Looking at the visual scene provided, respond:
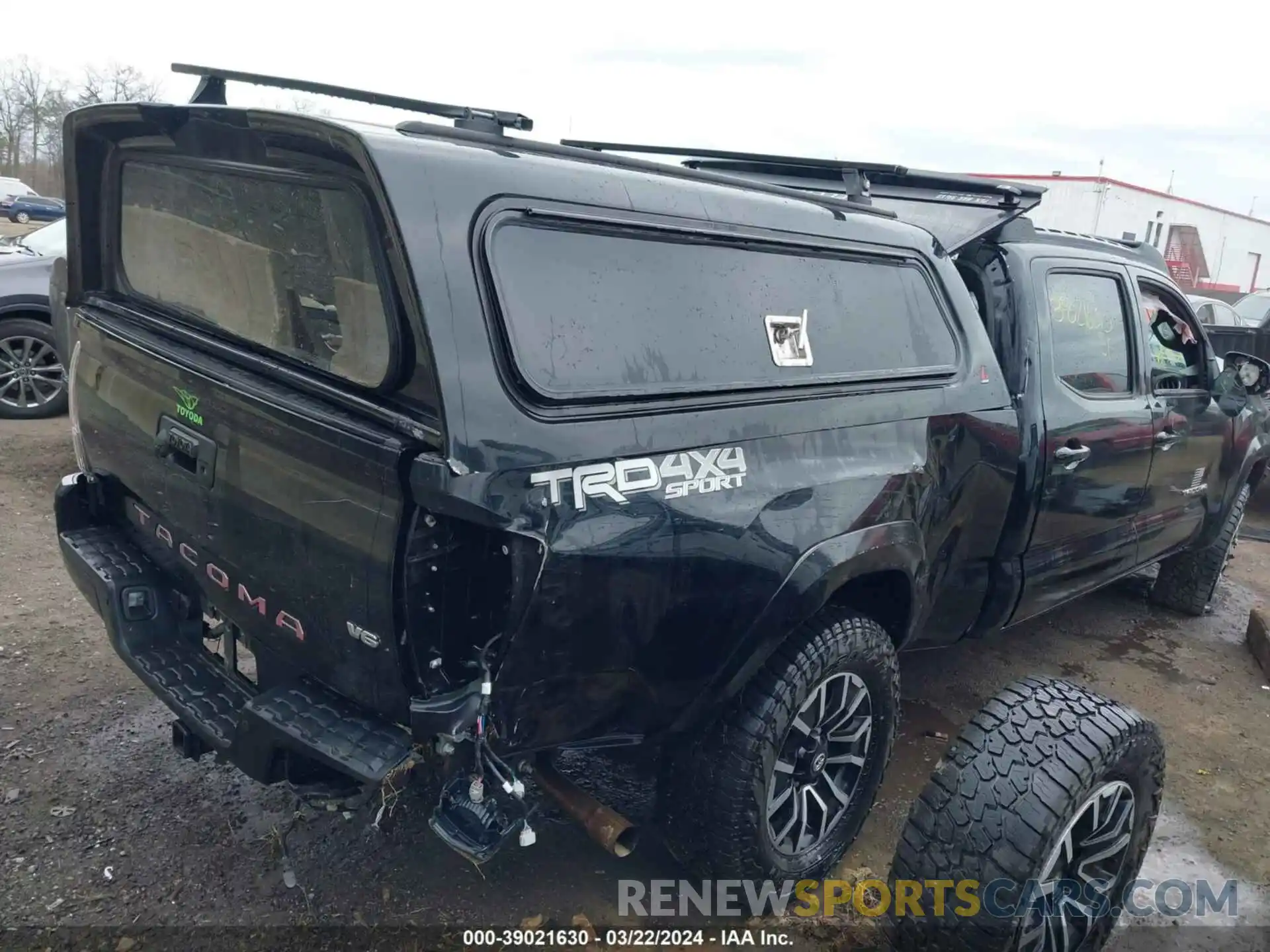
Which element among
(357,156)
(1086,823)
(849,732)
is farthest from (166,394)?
(1086,823)

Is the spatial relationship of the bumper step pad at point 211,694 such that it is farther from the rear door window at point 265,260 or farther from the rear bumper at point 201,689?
the rear door window at point 265,260

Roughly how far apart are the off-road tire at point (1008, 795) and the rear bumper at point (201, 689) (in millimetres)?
1372

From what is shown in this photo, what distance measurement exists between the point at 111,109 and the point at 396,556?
169 centimetres

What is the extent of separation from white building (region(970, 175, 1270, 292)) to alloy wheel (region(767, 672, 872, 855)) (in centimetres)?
2055

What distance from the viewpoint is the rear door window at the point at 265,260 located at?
2113mm

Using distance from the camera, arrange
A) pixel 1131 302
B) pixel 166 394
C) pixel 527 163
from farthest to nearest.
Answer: pixel 1131 302 < pixel 166 394 < pixel 527 163

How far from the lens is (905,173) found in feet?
12.5

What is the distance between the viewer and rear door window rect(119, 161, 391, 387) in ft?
6.93

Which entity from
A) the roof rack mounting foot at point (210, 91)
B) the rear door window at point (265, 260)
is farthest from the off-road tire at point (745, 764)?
the roof rack mounting foot at point (210, 91)

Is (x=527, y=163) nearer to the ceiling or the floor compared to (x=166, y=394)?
nearer to the ceiling

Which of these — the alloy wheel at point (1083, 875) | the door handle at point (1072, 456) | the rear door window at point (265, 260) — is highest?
the rear door window at point (265, 260)

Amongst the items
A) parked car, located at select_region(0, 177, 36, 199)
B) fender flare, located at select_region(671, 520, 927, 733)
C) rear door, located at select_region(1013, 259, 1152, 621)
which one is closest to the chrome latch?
fender flare, located at select_region(671, 520, 927, 733)

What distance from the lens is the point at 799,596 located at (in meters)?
2.54

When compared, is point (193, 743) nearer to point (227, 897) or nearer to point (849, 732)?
point (227, 897)
